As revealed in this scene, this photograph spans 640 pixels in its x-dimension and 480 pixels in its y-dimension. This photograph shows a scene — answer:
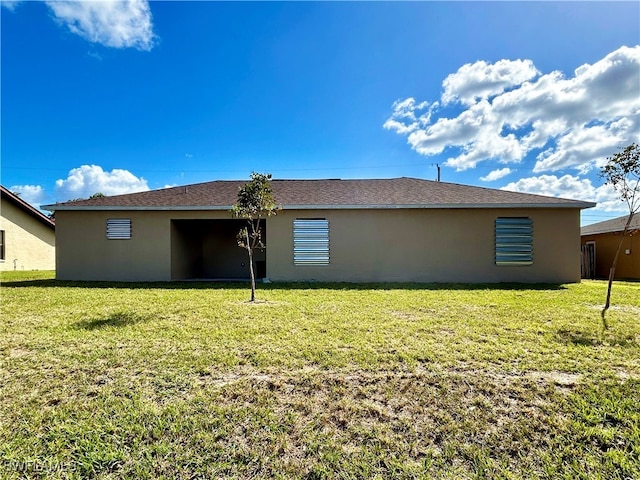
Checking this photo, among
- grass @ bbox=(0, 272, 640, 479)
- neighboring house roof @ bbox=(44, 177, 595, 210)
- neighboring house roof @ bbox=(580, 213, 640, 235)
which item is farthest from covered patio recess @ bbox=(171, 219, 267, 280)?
neighboring house roof @ bbox=(580, 213, 640, 235)

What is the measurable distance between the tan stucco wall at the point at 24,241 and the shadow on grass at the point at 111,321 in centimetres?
1605

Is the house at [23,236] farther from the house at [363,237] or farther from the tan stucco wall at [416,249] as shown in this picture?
the tan stucco wall at [416,249]

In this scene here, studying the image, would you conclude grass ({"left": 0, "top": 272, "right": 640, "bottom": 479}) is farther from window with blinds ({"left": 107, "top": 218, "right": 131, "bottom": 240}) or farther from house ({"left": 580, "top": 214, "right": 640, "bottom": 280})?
house ({"left": 580, "top": 214, "right": 640, "bottom": 280})

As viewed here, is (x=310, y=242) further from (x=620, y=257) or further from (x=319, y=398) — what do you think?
(x=620, y=257)

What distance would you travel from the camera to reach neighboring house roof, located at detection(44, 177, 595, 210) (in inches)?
428

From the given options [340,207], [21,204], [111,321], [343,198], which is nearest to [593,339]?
[111,321]

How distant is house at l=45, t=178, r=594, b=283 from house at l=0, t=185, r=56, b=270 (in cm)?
837

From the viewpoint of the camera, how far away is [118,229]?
11.6 m

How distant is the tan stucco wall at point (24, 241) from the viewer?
16.7 meters

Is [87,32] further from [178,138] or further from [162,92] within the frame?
[178,138]

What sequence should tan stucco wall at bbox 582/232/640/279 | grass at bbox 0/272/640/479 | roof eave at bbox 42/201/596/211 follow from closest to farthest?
grass at bbox 0/272/640/479 → roof eave at bbox 42/201/596/211 → tan stucco wall at bbox 582/232/640/279

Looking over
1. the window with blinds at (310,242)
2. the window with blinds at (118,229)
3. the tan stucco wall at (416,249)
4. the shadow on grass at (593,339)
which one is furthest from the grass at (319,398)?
the window with blinds at (118,229)

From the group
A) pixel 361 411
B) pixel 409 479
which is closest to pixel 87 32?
pixel 361 411

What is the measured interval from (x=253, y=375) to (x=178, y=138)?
15813 mm
